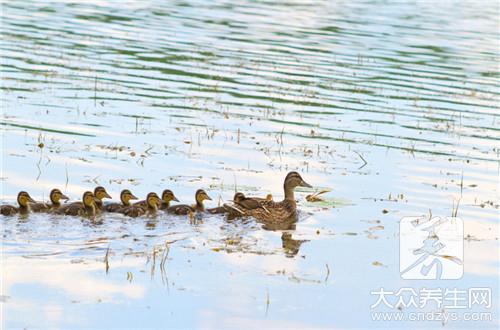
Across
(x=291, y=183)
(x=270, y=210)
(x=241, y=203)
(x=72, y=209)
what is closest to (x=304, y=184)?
(x=291, y=183)

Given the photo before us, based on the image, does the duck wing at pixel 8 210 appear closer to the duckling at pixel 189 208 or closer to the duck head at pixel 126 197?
the duck head at pixel 126 197

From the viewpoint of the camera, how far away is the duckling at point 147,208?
37.1 ft

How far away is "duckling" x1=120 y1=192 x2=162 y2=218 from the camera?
11.3 m

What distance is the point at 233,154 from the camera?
48.2ft

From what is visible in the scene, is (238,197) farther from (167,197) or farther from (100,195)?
(100,195)

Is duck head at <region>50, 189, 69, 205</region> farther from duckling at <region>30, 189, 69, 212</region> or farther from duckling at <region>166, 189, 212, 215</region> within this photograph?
duckling at <region>166, 189, 212, 215</region>

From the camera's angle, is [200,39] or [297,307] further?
[200,39]

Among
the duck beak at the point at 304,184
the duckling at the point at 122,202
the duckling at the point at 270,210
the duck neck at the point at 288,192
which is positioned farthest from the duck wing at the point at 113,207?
the duck beak at the point at 304,184

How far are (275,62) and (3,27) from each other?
646 centimetres

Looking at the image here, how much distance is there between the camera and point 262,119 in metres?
17.2

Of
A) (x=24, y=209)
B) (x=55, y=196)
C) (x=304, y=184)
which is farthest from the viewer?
(x=304, y=184)

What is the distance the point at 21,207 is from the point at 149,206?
4.19ft

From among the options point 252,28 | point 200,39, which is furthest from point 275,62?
point 252,28

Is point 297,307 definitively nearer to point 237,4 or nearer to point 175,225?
point 175,225
